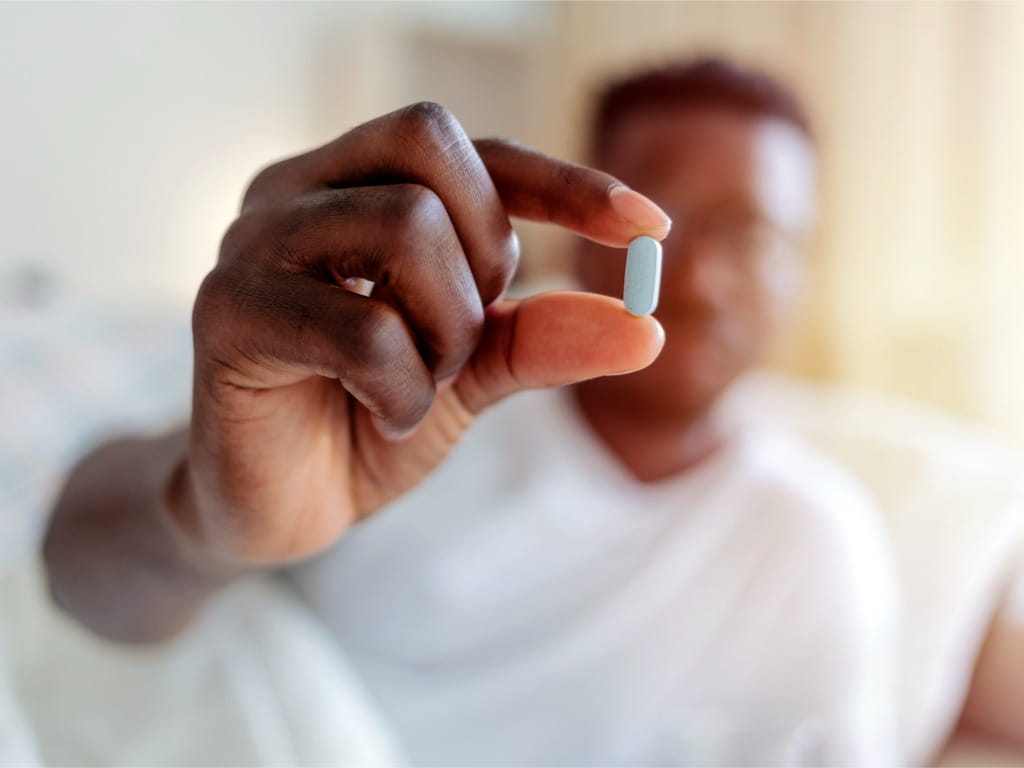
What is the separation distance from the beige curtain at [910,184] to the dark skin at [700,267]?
32 cm

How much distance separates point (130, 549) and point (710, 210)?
461 mm

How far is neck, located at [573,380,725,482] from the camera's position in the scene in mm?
768

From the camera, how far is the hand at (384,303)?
29 centimetres

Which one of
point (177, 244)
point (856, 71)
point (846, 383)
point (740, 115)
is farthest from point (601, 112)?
Result: point (846, 383)

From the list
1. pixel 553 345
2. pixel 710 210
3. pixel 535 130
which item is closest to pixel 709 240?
pixel 710 210

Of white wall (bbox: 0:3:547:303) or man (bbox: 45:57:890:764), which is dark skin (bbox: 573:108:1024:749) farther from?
white wall (bbox: 0:3:547:303)

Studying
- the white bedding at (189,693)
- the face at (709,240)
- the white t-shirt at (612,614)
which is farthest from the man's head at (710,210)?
the white bedding at (189,693)

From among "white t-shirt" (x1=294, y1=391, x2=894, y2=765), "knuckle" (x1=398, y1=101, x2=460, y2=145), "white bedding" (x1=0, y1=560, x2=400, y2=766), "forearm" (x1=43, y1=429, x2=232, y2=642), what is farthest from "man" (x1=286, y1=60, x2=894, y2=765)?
"knuckle" (x1=398, y1=101, x2=460, y2=145)

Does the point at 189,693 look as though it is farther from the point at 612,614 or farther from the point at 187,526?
the point at 612,614

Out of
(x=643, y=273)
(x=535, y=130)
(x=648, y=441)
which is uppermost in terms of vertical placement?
(x=643, y=273)

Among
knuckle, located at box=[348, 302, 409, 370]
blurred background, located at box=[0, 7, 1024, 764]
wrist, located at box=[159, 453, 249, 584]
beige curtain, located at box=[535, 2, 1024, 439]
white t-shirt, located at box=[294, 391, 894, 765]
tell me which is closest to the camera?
knuckle, located at box=[348, 302, 409, 370]

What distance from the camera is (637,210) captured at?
30cm

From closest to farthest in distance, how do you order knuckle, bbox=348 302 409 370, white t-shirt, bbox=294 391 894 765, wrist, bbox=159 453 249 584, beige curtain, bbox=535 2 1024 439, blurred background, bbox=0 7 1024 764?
knuckle, bbox=348 302 409 370, wrist, bbox=159 453 249 584, white t-shirt, bbox=294 391 894 765, blurred background, bbox=0 7 1024 764, beige curtain, bbox=535 2 1024 439

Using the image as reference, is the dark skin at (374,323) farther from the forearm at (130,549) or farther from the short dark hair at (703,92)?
the short dark hair at (703,92)
